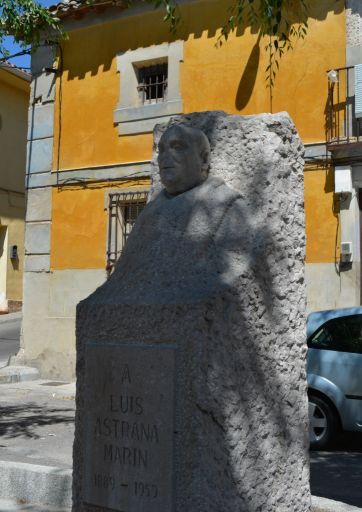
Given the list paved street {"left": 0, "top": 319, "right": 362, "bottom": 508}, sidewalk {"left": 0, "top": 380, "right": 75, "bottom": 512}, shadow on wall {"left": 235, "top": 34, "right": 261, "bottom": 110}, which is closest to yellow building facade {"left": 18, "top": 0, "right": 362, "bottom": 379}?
shadow on wall {"left": 235, "top": 34, "right": 261, "bottom": 110}

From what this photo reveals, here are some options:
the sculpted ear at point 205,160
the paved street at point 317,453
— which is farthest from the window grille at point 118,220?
the sculpted ear at point 205,160

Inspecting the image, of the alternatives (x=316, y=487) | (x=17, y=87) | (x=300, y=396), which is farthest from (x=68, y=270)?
(x=17, y=87)

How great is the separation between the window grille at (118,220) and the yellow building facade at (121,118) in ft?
0.06

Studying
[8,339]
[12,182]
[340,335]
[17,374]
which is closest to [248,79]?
[340,335]

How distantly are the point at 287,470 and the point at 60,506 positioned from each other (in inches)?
68.1

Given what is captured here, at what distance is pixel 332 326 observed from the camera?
764 cm

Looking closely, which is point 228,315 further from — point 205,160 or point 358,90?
point 358,90

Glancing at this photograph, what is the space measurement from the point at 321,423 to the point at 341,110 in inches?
192

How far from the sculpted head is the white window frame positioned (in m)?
8.39

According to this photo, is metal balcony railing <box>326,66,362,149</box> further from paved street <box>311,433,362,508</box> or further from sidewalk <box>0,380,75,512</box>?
sidewalk <box>0,380,75,512</box>

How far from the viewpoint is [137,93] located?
12547 millimetres

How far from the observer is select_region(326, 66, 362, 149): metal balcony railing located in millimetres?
10500

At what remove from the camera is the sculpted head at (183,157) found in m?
3.45

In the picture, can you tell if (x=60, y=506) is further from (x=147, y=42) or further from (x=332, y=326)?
(x=147, y=42)
